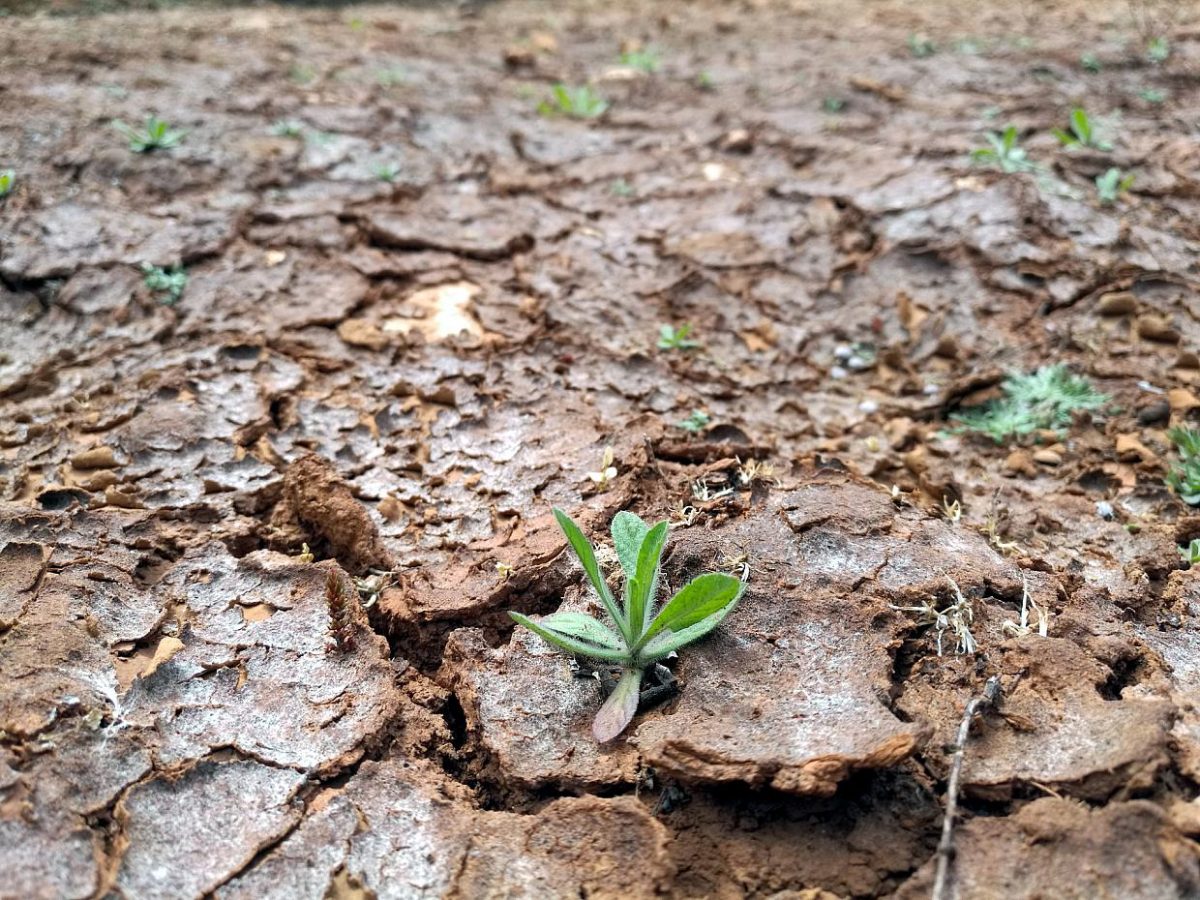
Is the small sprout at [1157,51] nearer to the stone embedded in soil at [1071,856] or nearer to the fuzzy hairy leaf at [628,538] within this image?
the fuzzy hairy leaf at [628,538]

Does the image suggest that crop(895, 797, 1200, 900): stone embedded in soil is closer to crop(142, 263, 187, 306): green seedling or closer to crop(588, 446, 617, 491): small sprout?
crop(588, 446, 617, 491): small sprout

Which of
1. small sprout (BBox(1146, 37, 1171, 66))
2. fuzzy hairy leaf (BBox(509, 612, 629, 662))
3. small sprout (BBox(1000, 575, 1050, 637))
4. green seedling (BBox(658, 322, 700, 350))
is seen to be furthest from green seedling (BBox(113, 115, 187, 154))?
small sprout (BBox(1146, 37, 1171, 66))

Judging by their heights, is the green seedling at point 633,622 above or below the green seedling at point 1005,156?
below

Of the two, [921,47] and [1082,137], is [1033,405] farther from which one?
[921,47]

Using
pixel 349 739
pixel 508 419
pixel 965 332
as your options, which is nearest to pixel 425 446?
pixel 508 419

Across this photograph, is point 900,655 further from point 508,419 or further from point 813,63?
point 813,63

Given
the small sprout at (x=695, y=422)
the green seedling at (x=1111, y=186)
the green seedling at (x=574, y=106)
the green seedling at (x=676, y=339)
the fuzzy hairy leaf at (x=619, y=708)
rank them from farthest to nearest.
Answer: the green seedling at (x=574, y=106) → the green seedling at (x=1111, y=186) → the green seedling at (x=676, y=339) → the small sprout at (x=695, y=422) → the fuzzy hairy leaf at (x=619, y=708)

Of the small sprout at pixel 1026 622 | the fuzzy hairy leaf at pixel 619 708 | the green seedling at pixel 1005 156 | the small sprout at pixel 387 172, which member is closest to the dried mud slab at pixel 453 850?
the fuzzy hairy leaf at pixel 619 708
